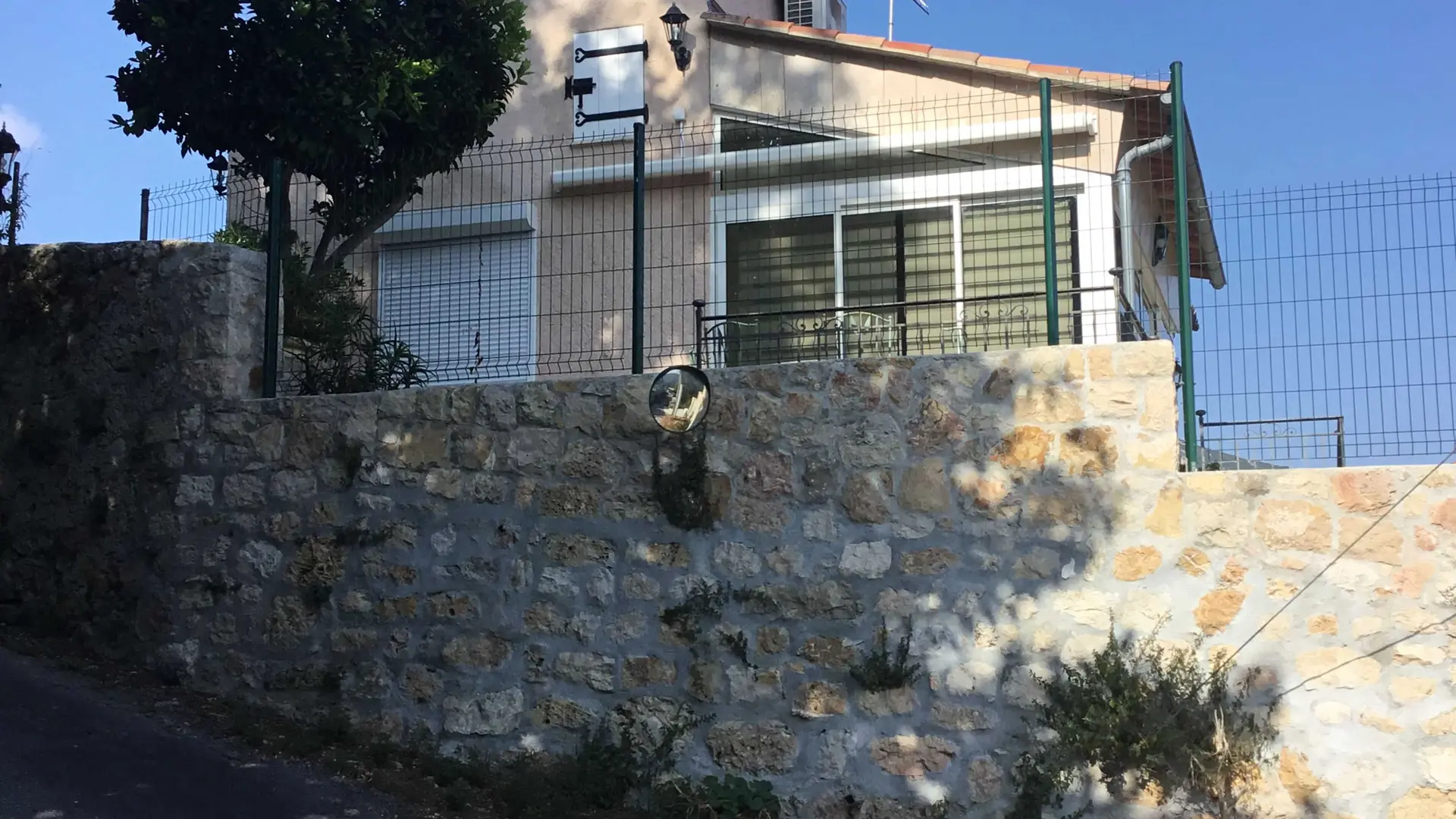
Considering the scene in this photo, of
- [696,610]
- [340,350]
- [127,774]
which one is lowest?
[127,774]

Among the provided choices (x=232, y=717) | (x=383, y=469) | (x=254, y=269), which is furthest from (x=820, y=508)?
(x=254, y=269)

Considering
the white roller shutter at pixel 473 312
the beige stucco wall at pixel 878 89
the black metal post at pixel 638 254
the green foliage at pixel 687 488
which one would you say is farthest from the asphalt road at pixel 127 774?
the beige stucco wall at pixel 878 89

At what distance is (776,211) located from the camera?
27.3ft

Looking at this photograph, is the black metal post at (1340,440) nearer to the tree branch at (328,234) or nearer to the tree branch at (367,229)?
the tree branch at (367,229)

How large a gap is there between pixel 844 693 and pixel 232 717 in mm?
3376

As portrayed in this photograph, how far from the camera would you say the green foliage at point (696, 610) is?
6195 millimetres

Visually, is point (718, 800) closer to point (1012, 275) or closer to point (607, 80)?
point (1012, 275)

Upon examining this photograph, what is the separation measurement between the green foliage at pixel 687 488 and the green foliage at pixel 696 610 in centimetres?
31

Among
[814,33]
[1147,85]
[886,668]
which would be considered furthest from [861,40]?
[886,668]

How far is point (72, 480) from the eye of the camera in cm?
752

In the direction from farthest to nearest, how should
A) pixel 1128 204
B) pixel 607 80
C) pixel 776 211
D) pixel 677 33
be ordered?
pixel 607 80 < pixel 677 33 < pixel 776 211 < pixel 1128 204

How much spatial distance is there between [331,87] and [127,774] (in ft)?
15.8

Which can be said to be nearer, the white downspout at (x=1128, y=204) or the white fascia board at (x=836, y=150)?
the white downspout at (x=1128, y=204)

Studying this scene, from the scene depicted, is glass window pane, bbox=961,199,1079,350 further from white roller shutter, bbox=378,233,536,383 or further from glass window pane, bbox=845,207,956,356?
white roller shutter, bbox=378,233,536,383
